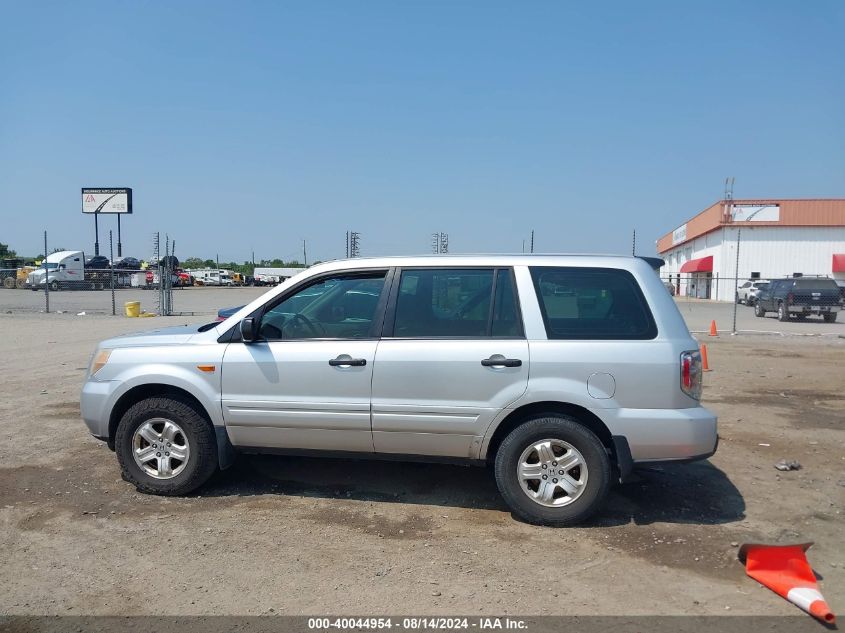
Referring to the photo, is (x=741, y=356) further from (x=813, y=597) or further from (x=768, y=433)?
(x=813, y=597)

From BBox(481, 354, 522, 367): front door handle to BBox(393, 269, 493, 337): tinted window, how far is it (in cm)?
22

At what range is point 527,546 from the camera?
4484 mm

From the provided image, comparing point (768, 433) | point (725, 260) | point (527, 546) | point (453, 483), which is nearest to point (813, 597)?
point (527, 546)

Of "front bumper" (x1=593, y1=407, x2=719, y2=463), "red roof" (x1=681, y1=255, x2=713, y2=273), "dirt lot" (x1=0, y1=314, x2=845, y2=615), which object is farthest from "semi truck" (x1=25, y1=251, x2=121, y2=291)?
"red roof" (x1=681, y1=255, x2=713, y2=273)

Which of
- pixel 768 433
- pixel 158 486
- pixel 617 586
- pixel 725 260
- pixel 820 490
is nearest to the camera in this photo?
pixel 617 586

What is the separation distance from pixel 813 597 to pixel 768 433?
4262mm

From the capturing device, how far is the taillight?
15.3ft

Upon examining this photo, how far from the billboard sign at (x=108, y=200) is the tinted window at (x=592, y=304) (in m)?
60.6

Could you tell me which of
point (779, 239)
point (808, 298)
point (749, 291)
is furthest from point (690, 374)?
point (779, 239)

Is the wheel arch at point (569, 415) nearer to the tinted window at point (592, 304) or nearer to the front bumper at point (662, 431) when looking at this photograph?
the front bumper at point (662, 431)

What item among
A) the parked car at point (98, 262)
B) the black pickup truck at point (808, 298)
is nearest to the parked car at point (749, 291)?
the black pickup truck at point (808, 298)

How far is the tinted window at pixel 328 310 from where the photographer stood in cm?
521

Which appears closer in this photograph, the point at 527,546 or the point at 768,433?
the point at 527,546

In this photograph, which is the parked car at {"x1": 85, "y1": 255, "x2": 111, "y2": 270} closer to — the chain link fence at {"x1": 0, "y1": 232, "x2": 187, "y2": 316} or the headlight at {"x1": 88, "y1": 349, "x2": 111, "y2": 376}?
the chain link fence at {"x1": 0, "y1": 232, "x2": 187, "y2": 316}
